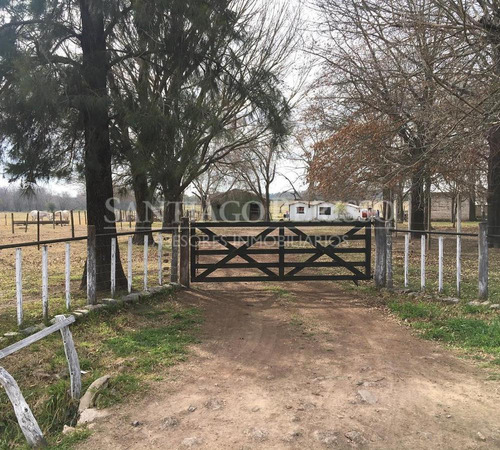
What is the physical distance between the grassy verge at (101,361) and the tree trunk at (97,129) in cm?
152

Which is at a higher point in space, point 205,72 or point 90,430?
point 205,72

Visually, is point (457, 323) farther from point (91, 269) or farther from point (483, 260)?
point (91, 269)

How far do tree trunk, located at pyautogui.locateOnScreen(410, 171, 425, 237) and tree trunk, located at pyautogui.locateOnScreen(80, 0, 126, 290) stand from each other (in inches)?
380

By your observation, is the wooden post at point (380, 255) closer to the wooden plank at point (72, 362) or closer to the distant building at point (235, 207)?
the wooden plank at point (72, 362)

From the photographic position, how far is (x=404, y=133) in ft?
43.2

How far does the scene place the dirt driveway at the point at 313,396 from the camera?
2.96m

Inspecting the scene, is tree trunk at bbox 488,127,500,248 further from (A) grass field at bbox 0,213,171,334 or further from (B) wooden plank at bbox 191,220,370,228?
(A) grass field at bbox 0,213,171,334

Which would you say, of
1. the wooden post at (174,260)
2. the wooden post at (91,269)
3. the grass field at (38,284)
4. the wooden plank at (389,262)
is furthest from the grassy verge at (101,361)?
the wooden plank at (389,262)

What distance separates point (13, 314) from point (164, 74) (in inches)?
189

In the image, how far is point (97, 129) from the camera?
7250 mm

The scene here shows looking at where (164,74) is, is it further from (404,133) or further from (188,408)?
(404,133)

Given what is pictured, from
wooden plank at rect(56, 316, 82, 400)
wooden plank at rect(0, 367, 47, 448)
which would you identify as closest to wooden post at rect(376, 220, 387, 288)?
wooden plank at rect(56, 316, 82, 400)

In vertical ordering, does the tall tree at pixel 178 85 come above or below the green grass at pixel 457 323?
above

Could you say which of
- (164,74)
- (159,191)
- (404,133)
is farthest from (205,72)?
(404,133)
